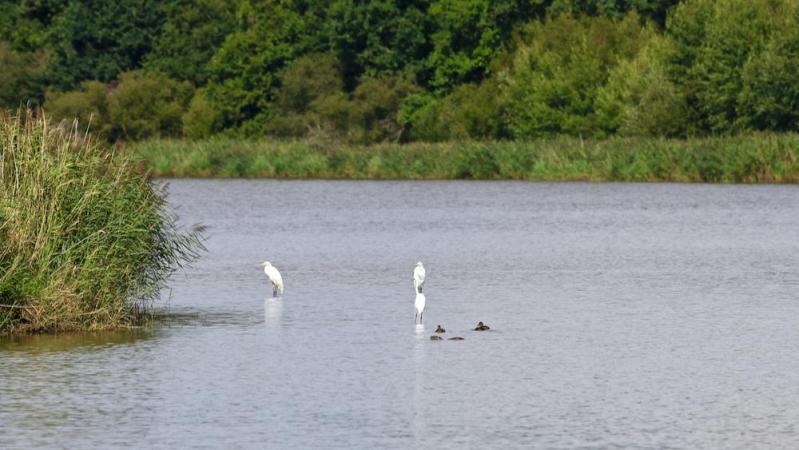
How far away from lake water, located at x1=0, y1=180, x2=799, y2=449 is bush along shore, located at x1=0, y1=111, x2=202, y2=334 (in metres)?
0.43

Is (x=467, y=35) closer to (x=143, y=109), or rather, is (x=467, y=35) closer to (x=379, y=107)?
(x=379, y=107)

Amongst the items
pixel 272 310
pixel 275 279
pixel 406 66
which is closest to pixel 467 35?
pixel 406 66

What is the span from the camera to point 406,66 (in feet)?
339

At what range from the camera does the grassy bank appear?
231ft

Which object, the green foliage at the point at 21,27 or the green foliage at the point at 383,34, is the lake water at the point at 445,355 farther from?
the green foliage at the point at 21,27

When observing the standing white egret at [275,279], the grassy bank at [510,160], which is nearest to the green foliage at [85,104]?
the grassy bank at [510,160]

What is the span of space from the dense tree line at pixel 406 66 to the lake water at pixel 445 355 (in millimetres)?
41202

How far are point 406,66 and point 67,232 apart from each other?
81132mm

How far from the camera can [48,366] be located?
804 inches

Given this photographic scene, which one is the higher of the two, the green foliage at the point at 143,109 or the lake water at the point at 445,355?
the green foliage at the point at 143,109

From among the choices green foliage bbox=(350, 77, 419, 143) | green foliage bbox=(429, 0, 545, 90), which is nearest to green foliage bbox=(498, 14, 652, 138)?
green foliage bbox=(429, 0, 545, 90)

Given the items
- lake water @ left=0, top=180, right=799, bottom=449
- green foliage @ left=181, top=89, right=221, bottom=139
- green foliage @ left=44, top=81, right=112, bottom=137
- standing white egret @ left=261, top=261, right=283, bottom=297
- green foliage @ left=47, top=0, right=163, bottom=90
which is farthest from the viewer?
green foliage @ left=47, top=0, right=163, bottom=90

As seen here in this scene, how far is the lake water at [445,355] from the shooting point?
55.1 feet

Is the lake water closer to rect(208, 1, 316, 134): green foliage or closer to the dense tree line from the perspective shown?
Result: the dense tree line
